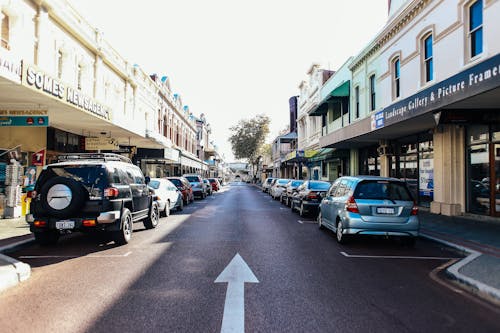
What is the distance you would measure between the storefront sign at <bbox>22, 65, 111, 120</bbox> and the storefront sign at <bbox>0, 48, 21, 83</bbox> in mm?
227

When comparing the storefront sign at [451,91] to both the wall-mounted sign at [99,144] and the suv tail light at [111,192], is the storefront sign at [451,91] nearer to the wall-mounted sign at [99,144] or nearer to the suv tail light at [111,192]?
the suv tail light at [111,192]

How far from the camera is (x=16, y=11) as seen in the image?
11938 mm

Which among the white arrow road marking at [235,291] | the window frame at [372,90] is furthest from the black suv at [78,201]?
the window frame at [372,90]

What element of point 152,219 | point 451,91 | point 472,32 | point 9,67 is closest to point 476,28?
point 472,32

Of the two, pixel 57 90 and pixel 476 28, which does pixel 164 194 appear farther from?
pixel 476 28

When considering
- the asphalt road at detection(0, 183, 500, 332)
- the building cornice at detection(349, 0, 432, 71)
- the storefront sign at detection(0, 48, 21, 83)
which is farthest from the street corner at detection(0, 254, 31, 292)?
the building cornice at detection(349, 0, 432, 71)

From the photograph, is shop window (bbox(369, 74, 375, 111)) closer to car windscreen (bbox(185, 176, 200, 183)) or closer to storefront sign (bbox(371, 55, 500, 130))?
storefront sign (bbox(371, 55, 500, 130))

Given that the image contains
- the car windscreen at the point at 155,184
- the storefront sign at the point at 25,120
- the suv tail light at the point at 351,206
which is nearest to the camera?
the suv tail light at the point at 351,206

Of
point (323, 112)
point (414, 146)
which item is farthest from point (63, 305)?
point (323, 112)

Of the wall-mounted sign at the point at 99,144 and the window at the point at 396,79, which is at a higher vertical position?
the window at the point at 396,79

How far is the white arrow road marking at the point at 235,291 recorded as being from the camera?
3811 mm

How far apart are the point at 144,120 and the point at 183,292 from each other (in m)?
24.9

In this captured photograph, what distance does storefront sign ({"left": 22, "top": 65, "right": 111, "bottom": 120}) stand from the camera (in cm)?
898

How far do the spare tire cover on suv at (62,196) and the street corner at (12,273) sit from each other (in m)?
1.64
